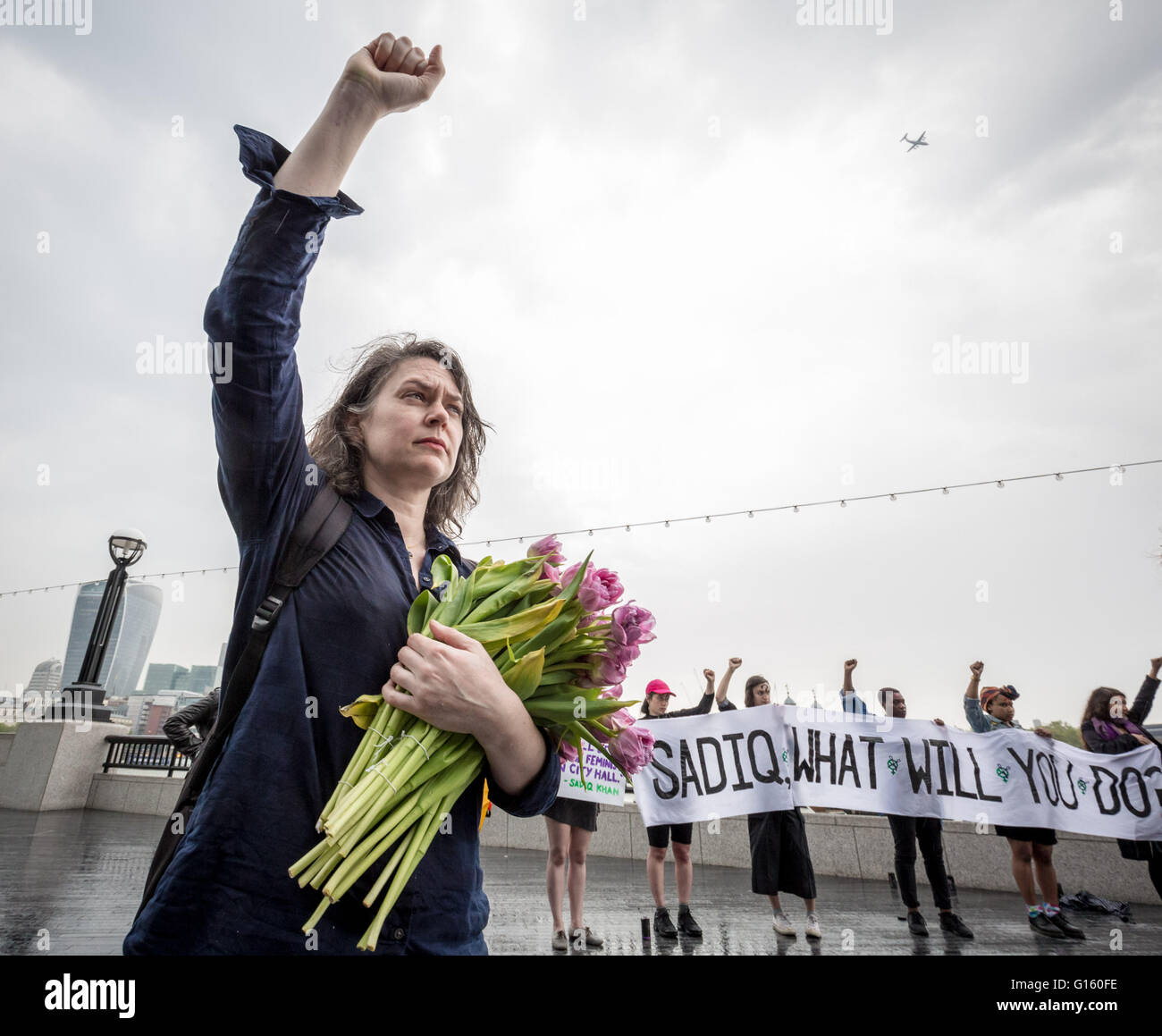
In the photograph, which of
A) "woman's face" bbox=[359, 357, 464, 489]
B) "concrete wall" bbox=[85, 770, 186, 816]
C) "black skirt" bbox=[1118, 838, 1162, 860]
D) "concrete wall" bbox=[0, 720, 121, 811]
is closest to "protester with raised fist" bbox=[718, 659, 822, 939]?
"black skirt" bbox=[1118, 838, 1162, 860]

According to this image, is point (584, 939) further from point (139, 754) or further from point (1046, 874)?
point (139, 754)

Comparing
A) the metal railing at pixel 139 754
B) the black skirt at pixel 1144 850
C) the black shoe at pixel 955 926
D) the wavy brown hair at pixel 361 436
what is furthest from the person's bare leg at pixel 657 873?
the metal railing at pixel 139 754

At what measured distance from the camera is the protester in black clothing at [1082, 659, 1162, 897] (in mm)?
6605

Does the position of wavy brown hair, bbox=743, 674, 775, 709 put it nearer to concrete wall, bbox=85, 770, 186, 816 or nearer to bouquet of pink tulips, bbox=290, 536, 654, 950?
bouquet of pink tulips, bbox=290, 536, 654, 950

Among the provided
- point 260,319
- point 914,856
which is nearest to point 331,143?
point 260,319

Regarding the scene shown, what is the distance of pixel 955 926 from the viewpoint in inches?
214

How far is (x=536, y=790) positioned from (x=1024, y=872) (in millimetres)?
6624

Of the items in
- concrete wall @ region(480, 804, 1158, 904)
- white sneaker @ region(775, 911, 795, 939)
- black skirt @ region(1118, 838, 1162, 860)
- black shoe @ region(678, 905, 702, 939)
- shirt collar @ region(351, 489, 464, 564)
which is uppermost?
shirt collar @ region(351, 489, 464, 564)

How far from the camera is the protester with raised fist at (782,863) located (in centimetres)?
539

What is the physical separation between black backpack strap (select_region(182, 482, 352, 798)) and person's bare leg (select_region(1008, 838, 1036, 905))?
6.87 metres

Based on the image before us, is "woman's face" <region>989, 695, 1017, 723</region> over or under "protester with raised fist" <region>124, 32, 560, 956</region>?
under

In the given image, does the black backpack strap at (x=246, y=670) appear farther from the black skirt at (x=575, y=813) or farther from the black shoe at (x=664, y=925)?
the black shoe at (x=664, y=925)
